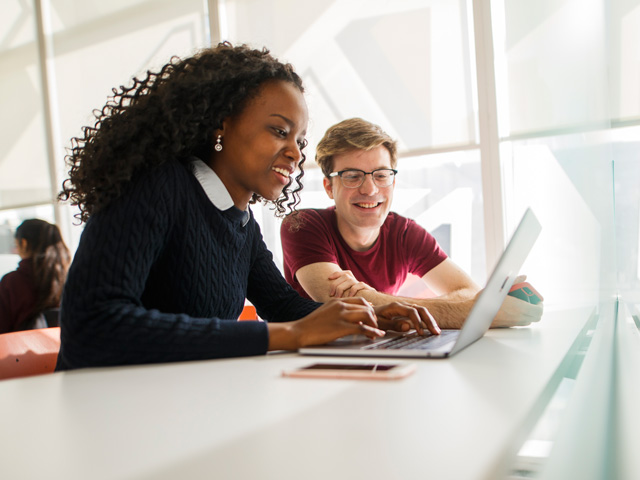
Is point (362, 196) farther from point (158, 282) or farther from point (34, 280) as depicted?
point (34, 280)

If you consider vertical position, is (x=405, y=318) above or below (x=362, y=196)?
below

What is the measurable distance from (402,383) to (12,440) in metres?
0.38

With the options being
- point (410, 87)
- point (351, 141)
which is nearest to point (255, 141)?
point (351, 141)

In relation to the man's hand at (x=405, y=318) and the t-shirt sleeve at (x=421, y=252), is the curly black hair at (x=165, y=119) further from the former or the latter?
the t-shirt sleeve at (x=421, y=252)

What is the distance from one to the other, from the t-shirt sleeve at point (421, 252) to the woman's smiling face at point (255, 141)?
957 mm

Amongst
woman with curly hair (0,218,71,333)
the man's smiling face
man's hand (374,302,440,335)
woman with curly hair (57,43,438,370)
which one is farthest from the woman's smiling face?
woman with curly hair (0,218,71,333)

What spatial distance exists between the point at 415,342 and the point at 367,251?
3.85ft

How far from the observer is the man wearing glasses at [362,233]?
6.64 ft

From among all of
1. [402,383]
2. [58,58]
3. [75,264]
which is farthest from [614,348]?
[58,58]

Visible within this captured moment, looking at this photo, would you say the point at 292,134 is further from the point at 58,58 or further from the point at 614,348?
the point at 58,58

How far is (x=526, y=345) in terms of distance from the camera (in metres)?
0.92

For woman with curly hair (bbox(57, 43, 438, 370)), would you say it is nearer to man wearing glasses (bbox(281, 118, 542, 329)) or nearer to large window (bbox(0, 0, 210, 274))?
man wearing glasses (bbox(281, 118, 542, 329))

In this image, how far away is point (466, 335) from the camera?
2.83 feet

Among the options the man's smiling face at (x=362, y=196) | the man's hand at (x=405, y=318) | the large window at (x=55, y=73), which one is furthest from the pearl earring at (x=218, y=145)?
the large window at (x=55, y=73)
